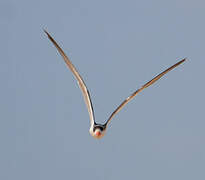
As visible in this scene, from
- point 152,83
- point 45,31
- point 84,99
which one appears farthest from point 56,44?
point 152,83

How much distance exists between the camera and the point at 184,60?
110 ft

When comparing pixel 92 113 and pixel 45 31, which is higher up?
pixel 45 31

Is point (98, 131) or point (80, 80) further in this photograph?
point (80, 80)

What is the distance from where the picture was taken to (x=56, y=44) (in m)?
32.7

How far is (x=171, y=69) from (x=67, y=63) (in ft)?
18.5

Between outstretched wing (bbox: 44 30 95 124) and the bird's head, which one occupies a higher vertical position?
outstretched wing (bbox: 44 30 95 124)

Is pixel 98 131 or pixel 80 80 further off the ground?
Answer: pixel 80 80

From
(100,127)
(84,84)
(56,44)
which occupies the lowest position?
(100,127)

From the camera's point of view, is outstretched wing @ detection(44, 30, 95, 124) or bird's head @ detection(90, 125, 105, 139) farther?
outstretched wing @ detection(44, 30, 95, 124)

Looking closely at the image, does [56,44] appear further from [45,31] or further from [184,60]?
[184,60]

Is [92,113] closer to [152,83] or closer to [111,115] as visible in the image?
[111,115]

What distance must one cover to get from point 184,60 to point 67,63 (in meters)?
6.43

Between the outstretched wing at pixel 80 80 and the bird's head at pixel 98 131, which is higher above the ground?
the outstretched wing at pixel 80 80

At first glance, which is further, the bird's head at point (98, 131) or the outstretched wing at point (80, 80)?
the outstretched wing at point (80, 80)
